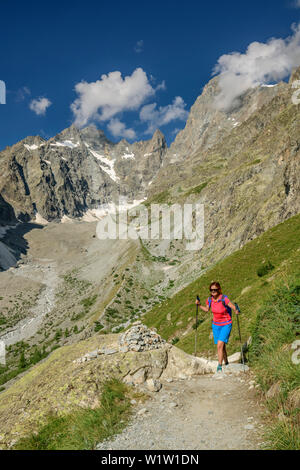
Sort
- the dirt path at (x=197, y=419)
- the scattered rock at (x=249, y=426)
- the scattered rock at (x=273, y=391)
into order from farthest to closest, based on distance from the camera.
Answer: the scattered rock at (x=273, y=391) → the scattered rock at (x=249, y=426) → the dirt path at (x=197, y=419)

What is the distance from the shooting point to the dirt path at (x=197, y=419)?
571cm

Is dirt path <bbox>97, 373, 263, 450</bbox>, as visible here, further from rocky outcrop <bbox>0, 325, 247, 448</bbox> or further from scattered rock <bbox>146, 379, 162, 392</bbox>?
rocky outcrop <bbox>0, 325, 247, 448</bbox>

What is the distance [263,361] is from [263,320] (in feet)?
5.79

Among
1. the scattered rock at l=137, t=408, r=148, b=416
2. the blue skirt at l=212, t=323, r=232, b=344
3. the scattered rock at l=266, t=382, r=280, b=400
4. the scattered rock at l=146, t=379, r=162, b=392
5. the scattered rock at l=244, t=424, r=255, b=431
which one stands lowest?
the scattered rock at l=137, t=408, r=148, b=416

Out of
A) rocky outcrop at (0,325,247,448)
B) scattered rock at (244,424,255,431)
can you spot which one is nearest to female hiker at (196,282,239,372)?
rocky outcrop at (0,325,247,448)

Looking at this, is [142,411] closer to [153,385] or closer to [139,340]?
[153,385]

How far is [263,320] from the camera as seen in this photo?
9180 millimetres

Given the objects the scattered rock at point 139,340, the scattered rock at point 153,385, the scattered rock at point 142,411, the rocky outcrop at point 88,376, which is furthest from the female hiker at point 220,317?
the scattered rock at point 142,411

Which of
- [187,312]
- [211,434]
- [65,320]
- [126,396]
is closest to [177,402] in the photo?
[126,396]

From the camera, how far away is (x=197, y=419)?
22.3 ft

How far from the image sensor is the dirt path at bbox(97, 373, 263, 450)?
225 inches

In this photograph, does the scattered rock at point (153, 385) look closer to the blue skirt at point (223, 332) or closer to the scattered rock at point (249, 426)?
the blue skirt at point (223, 332)

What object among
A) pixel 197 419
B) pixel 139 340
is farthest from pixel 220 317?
pixel 197 419

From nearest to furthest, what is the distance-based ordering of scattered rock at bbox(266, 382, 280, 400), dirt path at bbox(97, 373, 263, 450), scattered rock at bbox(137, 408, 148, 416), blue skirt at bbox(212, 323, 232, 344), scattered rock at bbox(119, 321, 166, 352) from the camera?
1. dirt path at bbox(97, 373, 263, 450)
2. scattered rock at bbox(266, 382, 280, 400)
3. scattered rock at bbox(137, 408, 148, 416)
4. blue skirt at bbox(212, 323, 232, 344)
5. scattered rock at bbox(119, 321, 166, 352)
